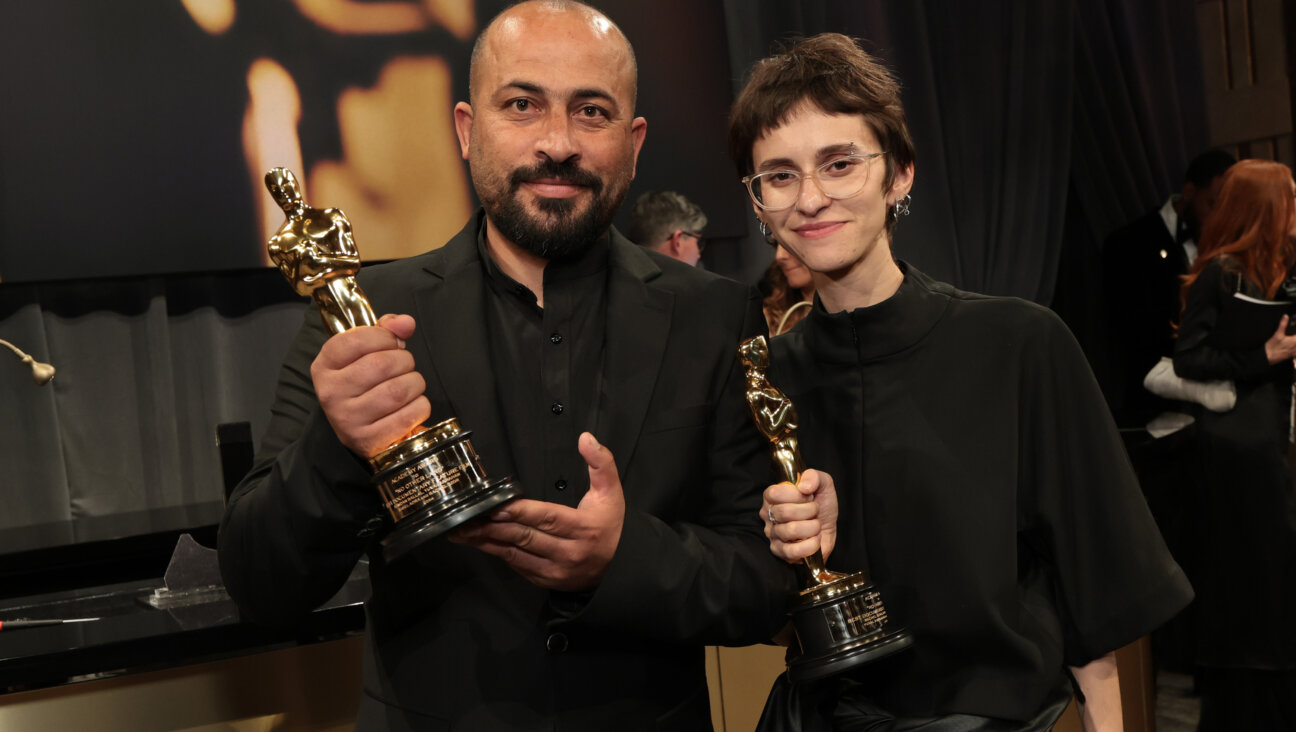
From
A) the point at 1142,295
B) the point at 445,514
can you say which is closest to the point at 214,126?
the point at 445,514

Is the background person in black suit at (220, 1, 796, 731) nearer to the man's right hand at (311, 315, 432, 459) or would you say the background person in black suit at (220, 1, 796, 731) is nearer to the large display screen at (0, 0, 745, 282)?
the man's right hand at (311, 315, 432, 459)

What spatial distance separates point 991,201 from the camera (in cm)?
689

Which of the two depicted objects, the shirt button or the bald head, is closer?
the shirt button

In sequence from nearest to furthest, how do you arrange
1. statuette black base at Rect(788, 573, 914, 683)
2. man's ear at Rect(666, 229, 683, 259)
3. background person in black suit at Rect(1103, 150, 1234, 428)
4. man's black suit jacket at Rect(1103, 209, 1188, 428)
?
statuette black base at Rect(788, 573, 914, 683)
man's ear at Rect(666, 229, 683, 259)
background person in black suit at Rect(1103, 150, 1234, 428)
man's black suit jacket at Rect(1103, 209, 1188, 428)

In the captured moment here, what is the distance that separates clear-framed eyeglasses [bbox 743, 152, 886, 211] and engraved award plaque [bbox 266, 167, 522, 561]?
68 centimetres

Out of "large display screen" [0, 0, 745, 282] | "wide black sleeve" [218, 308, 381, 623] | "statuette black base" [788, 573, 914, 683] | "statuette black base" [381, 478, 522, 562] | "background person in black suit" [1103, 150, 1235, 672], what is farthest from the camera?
"background person in black suit" [1103, 150, 1235, 672]

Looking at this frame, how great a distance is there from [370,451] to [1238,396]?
4.00m

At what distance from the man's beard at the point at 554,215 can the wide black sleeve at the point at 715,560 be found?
10.9 inches

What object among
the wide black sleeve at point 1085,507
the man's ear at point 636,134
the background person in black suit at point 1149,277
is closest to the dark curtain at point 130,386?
the man's ear at point 636,134

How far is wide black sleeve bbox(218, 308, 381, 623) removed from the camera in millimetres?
1435

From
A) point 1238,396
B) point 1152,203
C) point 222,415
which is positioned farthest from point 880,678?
point 1152,203

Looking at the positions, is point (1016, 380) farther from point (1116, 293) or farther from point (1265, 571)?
point (1116, 293)

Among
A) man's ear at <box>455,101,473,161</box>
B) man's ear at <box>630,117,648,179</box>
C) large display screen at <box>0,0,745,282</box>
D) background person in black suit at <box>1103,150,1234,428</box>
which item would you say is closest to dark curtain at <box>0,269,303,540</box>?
large display screen at <box>0,0,745,282</box>

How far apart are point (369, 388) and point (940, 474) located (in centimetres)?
89
